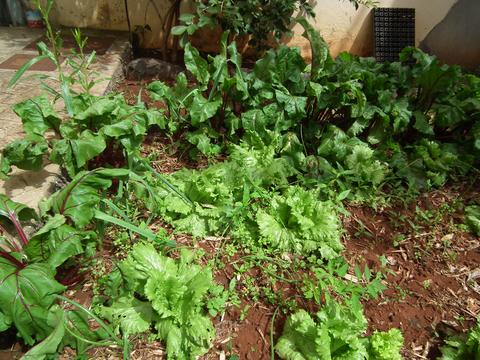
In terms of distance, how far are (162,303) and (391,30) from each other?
15.4ft

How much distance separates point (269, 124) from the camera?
122 inches

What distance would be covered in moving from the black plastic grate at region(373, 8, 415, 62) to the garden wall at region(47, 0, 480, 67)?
0.37ft

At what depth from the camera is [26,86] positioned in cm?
351

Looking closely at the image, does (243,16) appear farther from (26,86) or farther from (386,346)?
(386,346)

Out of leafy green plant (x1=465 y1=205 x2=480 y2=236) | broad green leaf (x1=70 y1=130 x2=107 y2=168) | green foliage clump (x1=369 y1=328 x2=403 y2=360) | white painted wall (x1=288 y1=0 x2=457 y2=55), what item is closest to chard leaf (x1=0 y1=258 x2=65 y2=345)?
broad green leaf (x1=70 y1=130 x2=107 y2=168)

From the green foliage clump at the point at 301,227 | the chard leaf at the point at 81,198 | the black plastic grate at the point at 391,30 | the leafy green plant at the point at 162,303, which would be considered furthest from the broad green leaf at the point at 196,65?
the black plastic grate at the point at 391,30

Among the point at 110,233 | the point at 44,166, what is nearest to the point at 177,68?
the point at 44,166

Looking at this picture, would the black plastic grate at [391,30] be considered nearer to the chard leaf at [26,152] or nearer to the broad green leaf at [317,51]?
the broad green leaf at [317,51]

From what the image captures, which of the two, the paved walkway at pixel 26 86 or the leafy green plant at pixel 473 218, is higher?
the paved walkway at pixel 26 86

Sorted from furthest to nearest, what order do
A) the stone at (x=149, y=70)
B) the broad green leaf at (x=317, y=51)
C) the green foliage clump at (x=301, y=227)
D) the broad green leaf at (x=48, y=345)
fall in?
the stone at (x=149, y=70) → the broad green leaf at (x=317, y=51) → the green foliage clump at (x=301, y=227) → the broad green leaf at (x=48, y=345)

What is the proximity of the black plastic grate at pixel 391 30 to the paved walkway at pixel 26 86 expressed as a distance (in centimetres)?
328

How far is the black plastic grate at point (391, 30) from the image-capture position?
4.93 m

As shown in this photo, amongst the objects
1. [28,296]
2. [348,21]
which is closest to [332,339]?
[28,296]

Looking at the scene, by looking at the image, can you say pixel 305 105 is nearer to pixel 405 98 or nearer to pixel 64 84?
pixel 405 98
